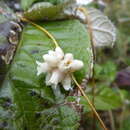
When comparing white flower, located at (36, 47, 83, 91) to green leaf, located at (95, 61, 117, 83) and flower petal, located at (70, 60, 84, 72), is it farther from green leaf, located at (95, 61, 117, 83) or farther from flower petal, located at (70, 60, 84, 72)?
green leaf, located at (95, 61, 117, 83)

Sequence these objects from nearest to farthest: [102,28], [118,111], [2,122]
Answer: [2,122], [102,28], [118,111]

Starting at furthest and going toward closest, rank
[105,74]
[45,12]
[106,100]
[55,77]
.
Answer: [105,74], [106,100], [45,12], [55,77]

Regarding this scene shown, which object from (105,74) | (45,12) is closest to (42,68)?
(45,12)

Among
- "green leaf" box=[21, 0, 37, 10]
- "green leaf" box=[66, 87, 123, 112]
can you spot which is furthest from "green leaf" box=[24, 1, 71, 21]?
"green leaf" box=[66, 87, 123, 112]

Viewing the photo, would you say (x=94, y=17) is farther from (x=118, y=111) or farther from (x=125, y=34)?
(x=125, y=34)

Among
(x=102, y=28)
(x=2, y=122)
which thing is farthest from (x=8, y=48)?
(x=102, y=28)

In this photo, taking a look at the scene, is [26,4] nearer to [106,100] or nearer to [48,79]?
[48,79]
